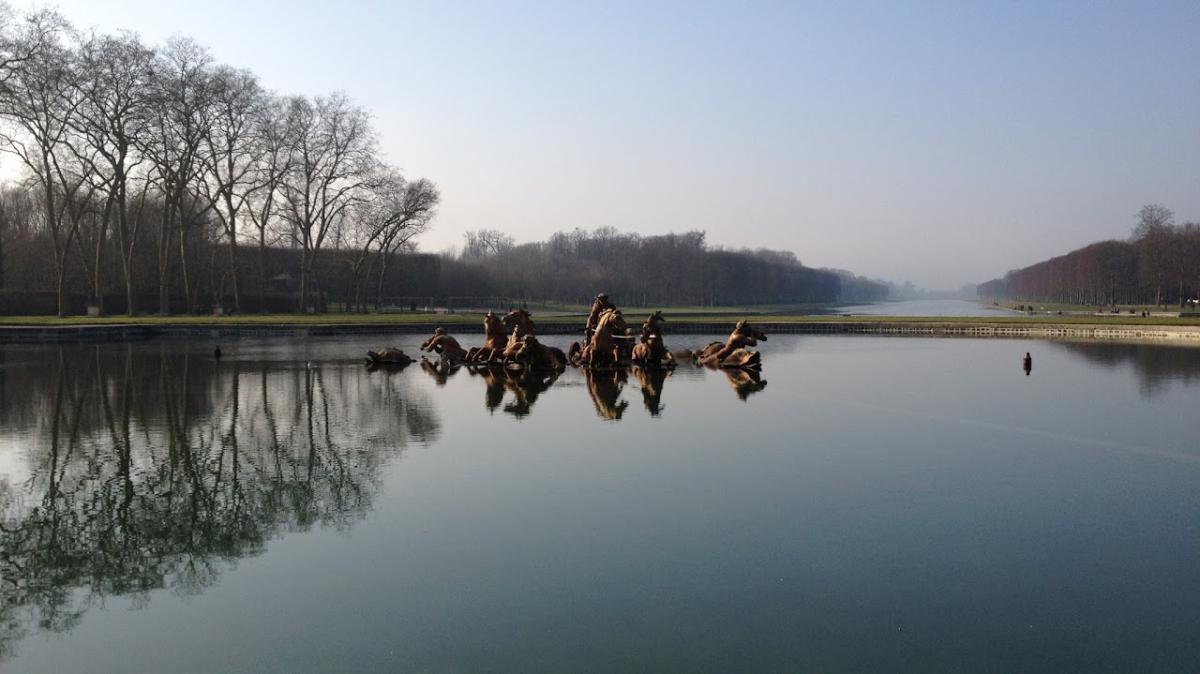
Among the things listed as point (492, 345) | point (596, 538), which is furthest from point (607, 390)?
point (596, 538)

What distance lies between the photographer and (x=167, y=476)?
34.7 ft

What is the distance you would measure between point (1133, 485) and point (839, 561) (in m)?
5.24

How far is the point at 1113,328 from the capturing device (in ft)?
139

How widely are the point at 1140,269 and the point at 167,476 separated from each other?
320 feet

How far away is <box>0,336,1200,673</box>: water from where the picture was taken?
228 inches

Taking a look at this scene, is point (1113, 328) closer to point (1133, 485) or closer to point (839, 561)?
point (1133, 485)

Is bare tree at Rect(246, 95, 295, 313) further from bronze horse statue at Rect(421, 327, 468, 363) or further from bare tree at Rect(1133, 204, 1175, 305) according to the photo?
bare tree at Rect(1133, 204, 1175, 305)

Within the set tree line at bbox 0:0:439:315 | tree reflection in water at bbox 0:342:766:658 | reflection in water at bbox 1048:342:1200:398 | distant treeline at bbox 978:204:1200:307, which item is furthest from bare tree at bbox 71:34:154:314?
distant treeline at bbox 978:204:1200:307

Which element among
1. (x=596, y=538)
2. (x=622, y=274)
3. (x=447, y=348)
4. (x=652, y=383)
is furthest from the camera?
(x=622, y=274)

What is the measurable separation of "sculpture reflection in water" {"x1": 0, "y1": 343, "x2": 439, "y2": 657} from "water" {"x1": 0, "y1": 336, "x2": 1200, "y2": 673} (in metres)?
0.05

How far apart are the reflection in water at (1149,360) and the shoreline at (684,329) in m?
3.64

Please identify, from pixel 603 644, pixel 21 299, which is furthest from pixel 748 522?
pixel 21 299

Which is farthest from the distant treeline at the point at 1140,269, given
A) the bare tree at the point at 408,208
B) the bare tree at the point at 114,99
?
the bare tree at the point at 114,99

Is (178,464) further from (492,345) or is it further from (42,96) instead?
(42,96)
